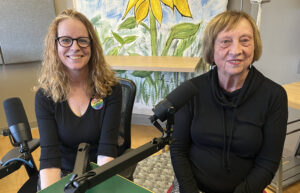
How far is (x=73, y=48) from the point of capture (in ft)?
3.47

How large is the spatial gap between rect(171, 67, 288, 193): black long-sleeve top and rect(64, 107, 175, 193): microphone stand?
0.51m

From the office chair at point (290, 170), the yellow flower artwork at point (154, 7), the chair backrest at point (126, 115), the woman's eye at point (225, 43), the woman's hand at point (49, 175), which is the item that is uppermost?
the yellow flower artwork at point (154, 7)

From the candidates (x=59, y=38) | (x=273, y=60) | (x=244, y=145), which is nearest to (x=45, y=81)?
(x=59, y=38)

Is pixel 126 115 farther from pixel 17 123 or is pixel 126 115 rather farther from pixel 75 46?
pixel 17 123

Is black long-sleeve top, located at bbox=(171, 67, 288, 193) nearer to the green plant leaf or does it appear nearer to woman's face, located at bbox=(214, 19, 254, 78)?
woman's face, located at bbox=(214, 19, 254, 78)

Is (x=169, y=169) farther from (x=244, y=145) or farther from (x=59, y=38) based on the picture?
(x=59, y=38)

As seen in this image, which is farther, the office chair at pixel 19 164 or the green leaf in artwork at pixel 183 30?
the green leaf in artwork at pixel 183 30

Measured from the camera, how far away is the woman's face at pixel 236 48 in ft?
3.09

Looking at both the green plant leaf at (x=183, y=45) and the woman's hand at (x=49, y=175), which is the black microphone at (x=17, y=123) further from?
the green plant leaf at (x=183, y=45)

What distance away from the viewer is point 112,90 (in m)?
1.21

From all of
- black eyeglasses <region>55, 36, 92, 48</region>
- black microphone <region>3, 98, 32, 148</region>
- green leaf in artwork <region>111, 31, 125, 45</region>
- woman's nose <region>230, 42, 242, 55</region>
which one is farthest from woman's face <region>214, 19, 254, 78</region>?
green leaf in artwork <region>111, 31, 125, 45</region>

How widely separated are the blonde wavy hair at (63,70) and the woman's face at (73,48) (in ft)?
0.08

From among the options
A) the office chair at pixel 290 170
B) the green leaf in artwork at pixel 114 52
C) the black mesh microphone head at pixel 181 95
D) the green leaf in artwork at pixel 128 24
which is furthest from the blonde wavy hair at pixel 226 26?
the green leaf in artwork at pixel 114 52

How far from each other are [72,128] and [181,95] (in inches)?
28.1
